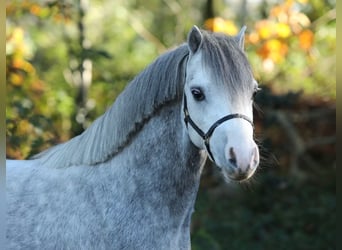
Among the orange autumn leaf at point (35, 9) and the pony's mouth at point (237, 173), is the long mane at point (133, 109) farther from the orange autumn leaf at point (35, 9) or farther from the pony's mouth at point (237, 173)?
the orange autumn leaf at point (35, 9)

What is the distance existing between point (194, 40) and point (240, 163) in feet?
1.85

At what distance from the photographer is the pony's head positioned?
1.96 meters

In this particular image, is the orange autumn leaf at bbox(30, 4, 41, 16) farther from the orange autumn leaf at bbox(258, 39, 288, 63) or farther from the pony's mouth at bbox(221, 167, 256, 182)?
the pony's mouth at bbox(221, 167, 256, 182)

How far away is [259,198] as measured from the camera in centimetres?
697

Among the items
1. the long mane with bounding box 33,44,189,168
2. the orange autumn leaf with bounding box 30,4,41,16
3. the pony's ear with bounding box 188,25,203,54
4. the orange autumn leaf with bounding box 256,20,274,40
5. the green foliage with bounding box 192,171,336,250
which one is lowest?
the green foliage with bounding box 192,171,336,250

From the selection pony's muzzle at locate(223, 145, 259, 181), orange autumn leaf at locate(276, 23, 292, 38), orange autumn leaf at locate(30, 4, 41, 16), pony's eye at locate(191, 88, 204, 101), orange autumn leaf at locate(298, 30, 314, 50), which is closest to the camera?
pony's muzzle at locate(223, 145, 259, 181)

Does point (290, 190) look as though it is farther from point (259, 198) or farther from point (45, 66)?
point (45, 66)

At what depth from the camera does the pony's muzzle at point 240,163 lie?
1.93 m

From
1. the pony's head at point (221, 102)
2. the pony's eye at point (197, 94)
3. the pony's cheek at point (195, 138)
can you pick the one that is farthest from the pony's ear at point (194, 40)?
the pony's cheek at point (195, 138)

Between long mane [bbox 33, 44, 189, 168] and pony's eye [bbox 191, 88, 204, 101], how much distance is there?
0.14 meters

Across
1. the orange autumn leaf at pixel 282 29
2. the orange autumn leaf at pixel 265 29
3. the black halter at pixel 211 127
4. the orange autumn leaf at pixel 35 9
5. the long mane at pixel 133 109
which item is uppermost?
the orange autumn leaf at pixel 35 9

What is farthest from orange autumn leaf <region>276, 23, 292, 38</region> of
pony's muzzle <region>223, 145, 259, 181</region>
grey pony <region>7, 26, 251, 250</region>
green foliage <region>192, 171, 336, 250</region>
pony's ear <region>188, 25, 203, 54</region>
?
pony's muzzle <region>223, 145, 259, 181</region>

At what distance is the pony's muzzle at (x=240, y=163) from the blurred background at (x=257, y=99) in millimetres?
651

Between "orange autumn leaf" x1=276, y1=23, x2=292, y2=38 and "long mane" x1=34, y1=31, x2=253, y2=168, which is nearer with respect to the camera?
"long mane" x1=34, y1=31, x2=253, y2=168
